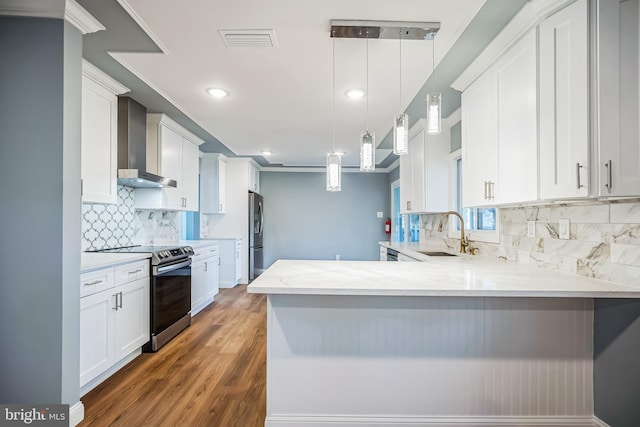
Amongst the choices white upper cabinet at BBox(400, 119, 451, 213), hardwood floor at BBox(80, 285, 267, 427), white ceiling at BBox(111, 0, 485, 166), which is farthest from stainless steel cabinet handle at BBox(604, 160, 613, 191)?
white upper cabinet at BBox(400, 119, 451, 213)

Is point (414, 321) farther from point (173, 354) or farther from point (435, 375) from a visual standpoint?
point (173, 354)

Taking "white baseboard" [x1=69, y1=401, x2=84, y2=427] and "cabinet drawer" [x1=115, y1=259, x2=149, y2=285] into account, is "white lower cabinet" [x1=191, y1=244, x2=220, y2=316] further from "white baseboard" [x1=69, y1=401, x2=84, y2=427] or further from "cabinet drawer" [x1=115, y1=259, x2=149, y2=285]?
"white baseboard" [x1=69, y1=401, x2=84, y2=427]

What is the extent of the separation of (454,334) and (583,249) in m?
0.86

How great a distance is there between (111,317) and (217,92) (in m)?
1.99

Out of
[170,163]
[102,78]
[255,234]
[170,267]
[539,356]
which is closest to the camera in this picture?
[539,356]

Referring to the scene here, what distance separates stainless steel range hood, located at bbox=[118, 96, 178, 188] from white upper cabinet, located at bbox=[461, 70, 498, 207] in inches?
110

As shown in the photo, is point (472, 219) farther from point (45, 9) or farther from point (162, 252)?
point (45, 9)

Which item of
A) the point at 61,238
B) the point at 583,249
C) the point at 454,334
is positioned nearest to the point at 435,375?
the point at 454,334

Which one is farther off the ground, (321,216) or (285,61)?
(285,61)

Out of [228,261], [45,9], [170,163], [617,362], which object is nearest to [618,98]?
[617,362]

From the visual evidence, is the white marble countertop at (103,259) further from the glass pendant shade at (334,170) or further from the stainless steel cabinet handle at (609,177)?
the stainless steel cabinet handle at (609,177)

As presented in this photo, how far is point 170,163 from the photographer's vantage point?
12.5 feet

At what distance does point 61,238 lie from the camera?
5.95 ft

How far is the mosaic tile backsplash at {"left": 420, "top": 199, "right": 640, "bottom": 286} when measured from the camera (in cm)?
156
